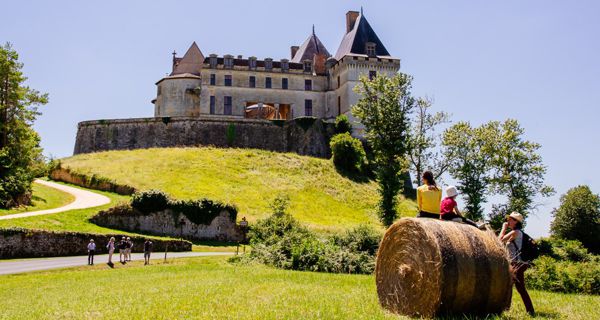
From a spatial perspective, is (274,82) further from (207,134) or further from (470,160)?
(470,160)

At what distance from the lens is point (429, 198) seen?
10125 mm

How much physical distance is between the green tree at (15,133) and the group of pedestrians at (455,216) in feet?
118

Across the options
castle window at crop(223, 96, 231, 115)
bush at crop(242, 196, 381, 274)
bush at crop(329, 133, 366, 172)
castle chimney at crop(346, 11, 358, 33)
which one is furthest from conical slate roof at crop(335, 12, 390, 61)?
bush at crop(242, 196, 381, 274)

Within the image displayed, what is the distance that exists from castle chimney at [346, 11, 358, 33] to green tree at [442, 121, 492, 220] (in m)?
38.0

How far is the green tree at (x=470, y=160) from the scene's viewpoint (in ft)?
140

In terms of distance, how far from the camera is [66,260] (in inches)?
1107

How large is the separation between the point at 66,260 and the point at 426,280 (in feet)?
78.8

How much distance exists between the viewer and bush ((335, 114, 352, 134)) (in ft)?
234

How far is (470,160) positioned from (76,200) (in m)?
32.1

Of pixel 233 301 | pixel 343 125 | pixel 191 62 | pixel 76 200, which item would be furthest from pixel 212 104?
pixel 233 301

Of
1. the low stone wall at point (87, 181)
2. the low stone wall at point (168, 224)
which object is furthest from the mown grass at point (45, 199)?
the low stone wall at point (168, 224)

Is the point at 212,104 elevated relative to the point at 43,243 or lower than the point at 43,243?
elevated

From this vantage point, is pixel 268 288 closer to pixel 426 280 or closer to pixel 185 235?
pixel 426 280

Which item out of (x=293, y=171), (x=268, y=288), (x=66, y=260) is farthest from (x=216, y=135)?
(x=268, y=288)
